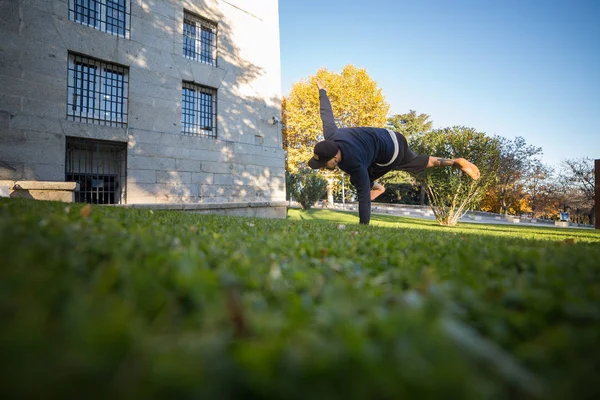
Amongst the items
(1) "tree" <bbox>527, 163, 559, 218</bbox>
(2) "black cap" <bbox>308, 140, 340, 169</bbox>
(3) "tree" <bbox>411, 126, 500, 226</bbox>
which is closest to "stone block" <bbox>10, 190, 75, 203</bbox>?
(2) "black cap" <bbox>308, 140, 340, 169</bbox>

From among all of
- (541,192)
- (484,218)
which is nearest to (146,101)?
(484,218)

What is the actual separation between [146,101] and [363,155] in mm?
6874

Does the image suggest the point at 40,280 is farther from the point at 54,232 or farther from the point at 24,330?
the point at 54,232

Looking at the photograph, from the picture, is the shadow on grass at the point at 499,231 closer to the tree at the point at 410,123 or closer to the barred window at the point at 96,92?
the barred window at the point at 96,92

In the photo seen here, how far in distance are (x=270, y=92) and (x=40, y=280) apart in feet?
41.2

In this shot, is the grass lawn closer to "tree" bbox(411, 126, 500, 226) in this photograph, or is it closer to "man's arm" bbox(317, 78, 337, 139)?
"man's arm" bbox(317, 78, 337, 139)

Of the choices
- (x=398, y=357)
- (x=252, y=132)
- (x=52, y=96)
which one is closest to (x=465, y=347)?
(x=398, y=357)

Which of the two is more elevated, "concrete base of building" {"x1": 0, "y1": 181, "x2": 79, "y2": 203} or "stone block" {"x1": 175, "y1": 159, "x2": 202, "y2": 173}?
"stone block" {"x1": 175, "y1": 159, "x2": 202, "y2": 173}

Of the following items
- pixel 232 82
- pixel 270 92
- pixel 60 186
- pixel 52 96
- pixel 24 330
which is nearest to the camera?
pixel 24 330

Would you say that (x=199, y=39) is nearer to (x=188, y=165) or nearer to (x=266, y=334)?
(x=188, y=165)

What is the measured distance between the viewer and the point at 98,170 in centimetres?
884

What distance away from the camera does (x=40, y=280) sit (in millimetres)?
675

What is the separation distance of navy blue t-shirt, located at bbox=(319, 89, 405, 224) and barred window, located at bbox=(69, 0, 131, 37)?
21.5 ft

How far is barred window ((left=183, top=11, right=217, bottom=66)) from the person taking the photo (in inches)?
404
